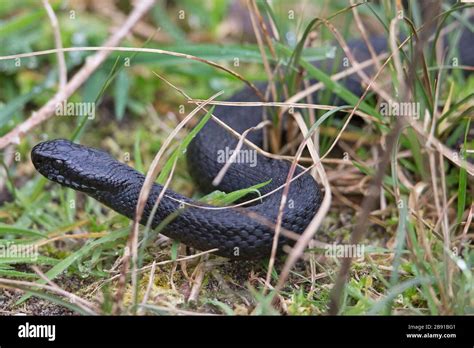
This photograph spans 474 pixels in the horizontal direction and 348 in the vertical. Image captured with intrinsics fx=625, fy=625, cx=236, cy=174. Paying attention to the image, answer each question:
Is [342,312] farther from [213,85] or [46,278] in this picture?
[213,85]

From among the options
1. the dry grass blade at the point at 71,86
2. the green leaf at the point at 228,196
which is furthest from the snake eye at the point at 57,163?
the green leaf at the point at 228,196

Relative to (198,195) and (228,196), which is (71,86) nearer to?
(198,195)

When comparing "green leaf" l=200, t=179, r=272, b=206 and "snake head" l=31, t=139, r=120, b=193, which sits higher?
"snake head" l=31, t=139, r=120, b=193

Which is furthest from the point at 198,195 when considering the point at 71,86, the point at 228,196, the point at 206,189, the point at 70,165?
the point at 71,86

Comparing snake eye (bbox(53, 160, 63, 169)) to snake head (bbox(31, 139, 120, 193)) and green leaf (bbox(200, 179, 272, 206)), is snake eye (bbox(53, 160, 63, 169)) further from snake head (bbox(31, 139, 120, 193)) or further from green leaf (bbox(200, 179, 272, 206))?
green leaf (bbox(200, 179, 272, 206))

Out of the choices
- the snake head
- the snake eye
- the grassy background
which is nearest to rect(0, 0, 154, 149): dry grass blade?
the grassy background

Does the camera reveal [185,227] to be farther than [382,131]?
No

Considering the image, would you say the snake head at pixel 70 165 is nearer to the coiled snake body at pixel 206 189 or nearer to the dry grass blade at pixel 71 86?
the coiled snake body at pixel 206 189

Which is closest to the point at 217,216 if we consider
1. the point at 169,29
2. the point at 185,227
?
the point at 185,227
